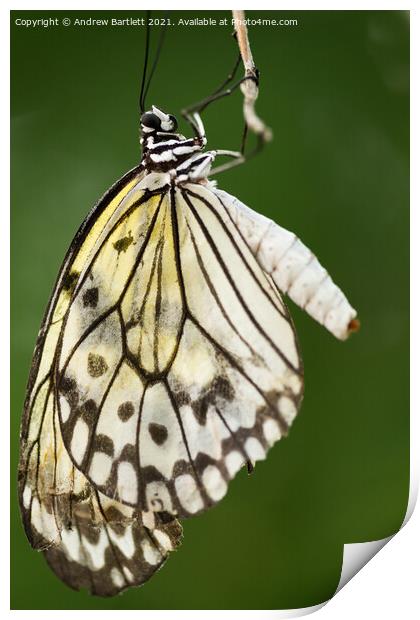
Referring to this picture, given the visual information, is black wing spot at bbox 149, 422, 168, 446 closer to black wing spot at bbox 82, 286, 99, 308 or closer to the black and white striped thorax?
black wing spot at bbox 82, 286, 99, 308

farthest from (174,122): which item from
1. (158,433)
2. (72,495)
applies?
(72,495)

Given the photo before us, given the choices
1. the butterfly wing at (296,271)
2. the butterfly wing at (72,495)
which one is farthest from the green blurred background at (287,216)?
the butterfly wing at (296,271)

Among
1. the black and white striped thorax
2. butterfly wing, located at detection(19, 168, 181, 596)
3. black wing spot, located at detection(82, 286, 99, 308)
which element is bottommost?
butterfly wing, located at detection(19, 168, 181, 596)

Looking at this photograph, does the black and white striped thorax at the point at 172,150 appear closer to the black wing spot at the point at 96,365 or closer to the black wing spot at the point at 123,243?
the black wing spot at the point at 123,243

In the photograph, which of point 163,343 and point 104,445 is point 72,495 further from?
point 163,343

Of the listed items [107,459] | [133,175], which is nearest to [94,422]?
[107,459]


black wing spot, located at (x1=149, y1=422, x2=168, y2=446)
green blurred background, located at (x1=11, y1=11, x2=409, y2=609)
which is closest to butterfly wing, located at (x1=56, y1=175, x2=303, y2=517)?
black wing spot, located at (x1=149, y1=422, x2=168, y2=446)
